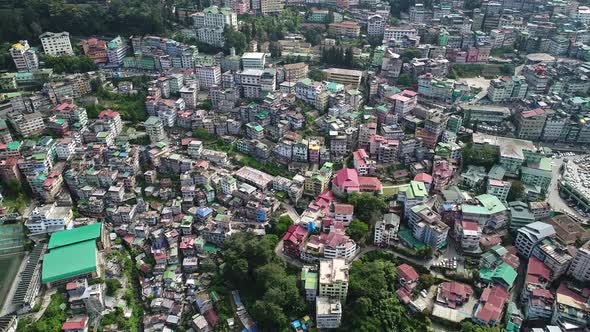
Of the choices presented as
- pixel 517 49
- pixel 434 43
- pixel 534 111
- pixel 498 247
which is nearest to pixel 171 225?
pixel 498 247

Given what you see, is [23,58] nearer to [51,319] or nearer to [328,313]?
[51,319]

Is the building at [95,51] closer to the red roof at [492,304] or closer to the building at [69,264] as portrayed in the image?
the building at [69,264]

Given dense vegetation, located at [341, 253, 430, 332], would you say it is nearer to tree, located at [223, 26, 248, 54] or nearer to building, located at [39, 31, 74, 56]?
tree, located at [223, 26, 248, 54]

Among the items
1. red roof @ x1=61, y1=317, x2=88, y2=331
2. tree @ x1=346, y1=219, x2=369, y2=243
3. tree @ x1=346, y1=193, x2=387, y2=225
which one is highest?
tree @ x1=346, y1=193, x2=387, y2=225

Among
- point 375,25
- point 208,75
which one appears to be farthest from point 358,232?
point 375,25

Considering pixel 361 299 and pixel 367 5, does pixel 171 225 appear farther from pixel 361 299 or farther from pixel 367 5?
pixel 367 5

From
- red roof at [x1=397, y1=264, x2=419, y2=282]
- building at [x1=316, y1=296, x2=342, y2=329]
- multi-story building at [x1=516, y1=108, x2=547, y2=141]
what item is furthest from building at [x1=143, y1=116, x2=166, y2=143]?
multi-story building at [x1=516, y1=108, x2=547, y2=141]
